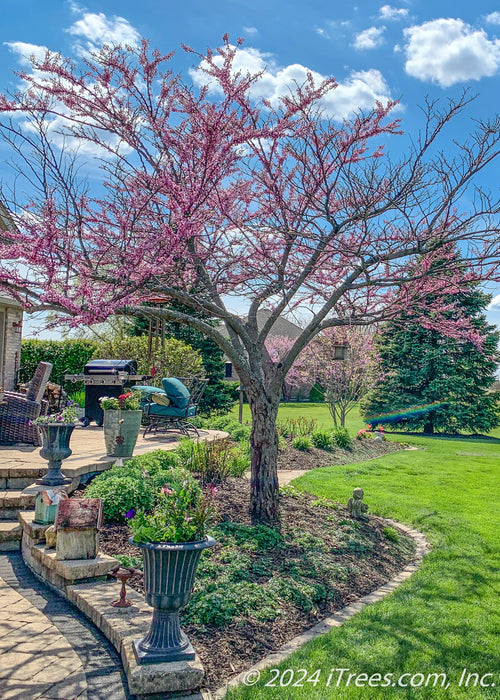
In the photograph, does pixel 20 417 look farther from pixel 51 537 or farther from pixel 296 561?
pixel 296 561

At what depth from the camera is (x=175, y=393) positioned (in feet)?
31.1

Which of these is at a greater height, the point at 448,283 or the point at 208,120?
the point at 208,120

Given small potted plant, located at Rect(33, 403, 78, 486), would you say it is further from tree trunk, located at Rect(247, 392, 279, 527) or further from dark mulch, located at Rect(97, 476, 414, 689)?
tree trunk, located at Rect(247, 392, 279, 527)

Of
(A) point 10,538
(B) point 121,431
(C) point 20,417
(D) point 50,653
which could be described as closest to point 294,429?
(B) point 121,431

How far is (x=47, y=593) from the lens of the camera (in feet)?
12.8

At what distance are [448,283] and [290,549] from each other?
3107 mm

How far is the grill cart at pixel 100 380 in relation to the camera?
1062 centimetres

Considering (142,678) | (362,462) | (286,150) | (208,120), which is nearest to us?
(142,678)

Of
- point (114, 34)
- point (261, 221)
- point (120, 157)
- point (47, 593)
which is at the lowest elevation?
point (47, 593)

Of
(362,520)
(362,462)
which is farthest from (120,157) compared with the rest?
(362,462)

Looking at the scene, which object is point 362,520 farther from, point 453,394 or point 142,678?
point 453,394

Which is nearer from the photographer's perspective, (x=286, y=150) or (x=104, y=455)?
(x=286, y=150)

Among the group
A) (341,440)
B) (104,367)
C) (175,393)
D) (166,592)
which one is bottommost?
(341,440)

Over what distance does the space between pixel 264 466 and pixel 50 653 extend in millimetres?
2887
